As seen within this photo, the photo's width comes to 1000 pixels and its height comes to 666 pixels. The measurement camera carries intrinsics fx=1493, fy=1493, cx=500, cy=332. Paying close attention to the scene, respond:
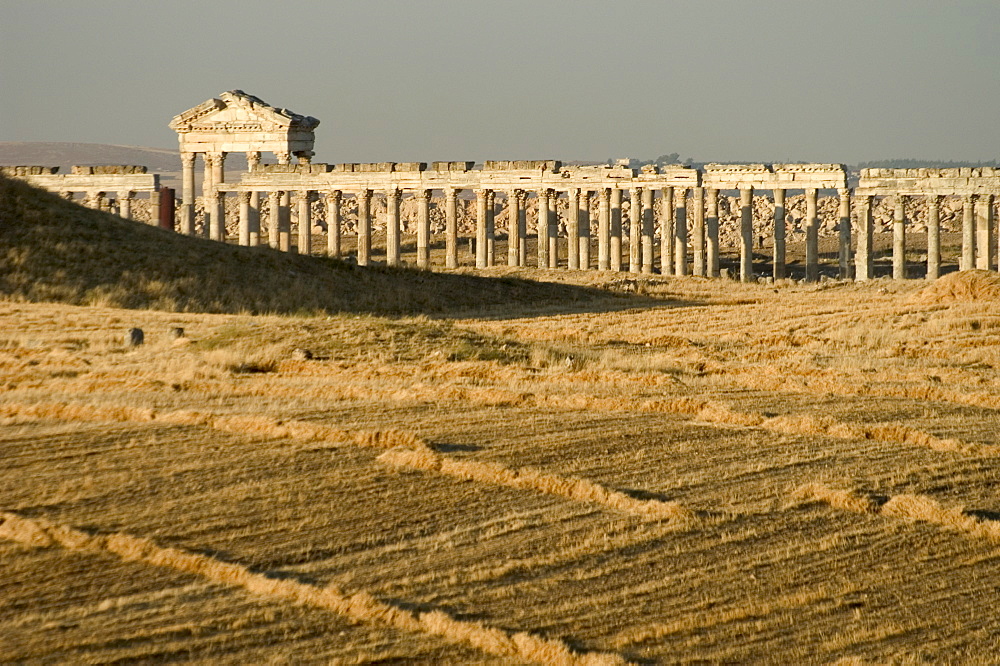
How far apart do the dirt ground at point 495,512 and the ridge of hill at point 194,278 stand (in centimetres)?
1544

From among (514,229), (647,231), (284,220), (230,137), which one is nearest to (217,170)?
(230,137)

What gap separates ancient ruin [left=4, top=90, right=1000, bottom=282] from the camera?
6444 centimetres

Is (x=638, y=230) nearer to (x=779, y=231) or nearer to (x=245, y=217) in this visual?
(x=779, y=231)

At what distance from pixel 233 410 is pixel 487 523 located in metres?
6.84

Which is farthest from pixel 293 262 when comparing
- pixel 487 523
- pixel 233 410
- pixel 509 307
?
pixel 487 523

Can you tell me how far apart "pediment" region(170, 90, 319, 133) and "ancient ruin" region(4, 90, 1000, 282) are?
7cm

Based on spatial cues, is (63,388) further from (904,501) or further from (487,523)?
(904,501)

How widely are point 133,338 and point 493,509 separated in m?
18.0

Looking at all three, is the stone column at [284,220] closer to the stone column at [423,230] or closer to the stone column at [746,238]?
the stone column at [423,230]

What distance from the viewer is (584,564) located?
1400 centimetres

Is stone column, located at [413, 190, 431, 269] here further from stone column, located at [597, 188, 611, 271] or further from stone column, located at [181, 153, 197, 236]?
stone column, located at [181, 153, 197, 236]

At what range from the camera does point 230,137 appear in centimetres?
7738

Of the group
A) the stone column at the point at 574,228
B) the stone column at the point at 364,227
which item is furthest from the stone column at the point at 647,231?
the stone column at the point at 364,227

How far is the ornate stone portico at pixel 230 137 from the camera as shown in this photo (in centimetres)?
7594
